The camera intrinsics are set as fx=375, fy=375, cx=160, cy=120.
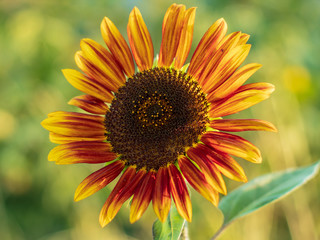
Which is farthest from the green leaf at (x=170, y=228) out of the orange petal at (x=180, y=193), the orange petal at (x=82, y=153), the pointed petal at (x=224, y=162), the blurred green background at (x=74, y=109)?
the blurred green background at (x=74, y=109)

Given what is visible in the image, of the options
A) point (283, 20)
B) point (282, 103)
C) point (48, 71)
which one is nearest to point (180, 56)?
point (282, 103)

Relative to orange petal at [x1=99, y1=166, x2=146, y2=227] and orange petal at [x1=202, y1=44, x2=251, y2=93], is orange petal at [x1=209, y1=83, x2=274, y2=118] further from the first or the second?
orange petal at [x1=99, y1=166, x2=146, y2=227]

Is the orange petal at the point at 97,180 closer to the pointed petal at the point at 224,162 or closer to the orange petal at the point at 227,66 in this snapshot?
the pointed petal at the point at 224,162

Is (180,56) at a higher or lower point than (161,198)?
higher

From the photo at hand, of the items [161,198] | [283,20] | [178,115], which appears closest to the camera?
[161,198]

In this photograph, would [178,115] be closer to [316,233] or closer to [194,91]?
[194,91]

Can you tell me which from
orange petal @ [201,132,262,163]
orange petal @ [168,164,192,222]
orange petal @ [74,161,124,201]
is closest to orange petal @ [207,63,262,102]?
orange petal @ [201,132,262,163]
